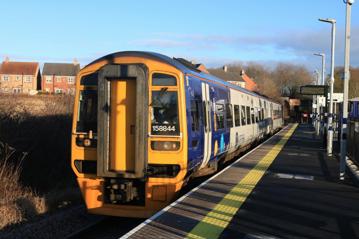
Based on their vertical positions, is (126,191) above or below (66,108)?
below

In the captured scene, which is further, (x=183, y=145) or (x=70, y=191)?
(x=70, y=191)

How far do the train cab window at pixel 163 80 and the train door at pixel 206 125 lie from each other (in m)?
1.86

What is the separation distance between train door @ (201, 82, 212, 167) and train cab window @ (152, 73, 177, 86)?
1858mm

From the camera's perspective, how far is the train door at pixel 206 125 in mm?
10391

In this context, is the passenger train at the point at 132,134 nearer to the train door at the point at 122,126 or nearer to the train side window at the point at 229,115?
the train door at the point at 122,126

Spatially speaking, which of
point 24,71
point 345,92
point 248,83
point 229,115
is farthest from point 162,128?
point 248,83

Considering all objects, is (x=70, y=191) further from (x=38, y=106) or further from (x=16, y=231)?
(x=38, y=106)

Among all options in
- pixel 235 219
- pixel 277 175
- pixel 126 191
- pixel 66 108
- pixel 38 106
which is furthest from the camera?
pixel 66 108

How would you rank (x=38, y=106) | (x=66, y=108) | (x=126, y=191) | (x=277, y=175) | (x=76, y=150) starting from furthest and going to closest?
(x=66, y=108) → (x=38, y=106) → (x=277, y=175) → (x=76, y=150) → (x=126, y=191)

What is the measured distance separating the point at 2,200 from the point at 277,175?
22.5 ft

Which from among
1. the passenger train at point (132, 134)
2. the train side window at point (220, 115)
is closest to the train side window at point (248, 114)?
the train side window at point (220, 115)

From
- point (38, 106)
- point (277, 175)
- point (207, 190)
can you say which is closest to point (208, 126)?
point (207, 190)

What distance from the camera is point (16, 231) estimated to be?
27.8ft

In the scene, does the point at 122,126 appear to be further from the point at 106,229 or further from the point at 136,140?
the point at 106,229
